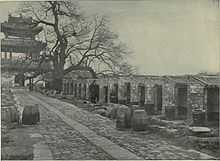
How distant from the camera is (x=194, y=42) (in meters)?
3.19

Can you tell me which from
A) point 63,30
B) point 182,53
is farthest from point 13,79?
point 182,53

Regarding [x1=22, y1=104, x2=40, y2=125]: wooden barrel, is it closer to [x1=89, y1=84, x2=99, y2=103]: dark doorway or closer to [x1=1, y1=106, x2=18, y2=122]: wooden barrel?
[x1=1, y1=106, x2=18, y2=122]: wooden barrel

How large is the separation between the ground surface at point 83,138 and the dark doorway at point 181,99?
65 cm

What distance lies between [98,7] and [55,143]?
1.12 metres

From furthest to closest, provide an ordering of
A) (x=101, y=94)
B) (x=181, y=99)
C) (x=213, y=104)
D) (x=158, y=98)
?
(x=158, y=98)
(x=181, y=99)
(x=101, y=94)
(x=213, y=104)

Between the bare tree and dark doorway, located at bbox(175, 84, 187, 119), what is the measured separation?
3.11 feet

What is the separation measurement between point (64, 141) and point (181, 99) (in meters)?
1.52

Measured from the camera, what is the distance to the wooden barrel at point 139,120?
130 inches

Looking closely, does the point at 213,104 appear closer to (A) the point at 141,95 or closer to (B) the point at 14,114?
(A) the point at 141,95

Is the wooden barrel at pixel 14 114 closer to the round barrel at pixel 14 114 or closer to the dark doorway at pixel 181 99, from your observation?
the round barrel at pixel 14 114

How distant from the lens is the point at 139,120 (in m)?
3.36

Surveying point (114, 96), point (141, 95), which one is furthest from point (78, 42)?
point (141, 95)

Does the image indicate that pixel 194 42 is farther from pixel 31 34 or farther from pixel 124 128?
pixel 31 34

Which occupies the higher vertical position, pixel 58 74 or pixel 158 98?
pixel 58 74
